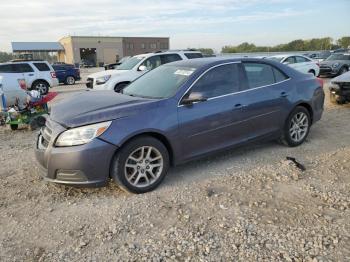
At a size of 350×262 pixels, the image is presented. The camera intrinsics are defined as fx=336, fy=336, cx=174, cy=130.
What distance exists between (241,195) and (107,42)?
73.7 m

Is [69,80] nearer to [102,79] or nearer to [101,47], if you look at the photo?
[102,79]

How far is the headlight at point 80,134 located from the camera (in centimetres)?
381

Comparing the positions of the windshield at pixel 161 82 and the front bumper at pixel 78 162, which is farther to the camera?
the windshield at pixel 161 82

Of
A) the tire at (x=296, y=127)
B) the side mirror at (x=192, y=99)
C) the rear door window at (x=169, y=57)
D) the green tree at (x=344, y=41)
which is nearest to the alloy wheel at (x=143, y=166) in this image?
the side mirror at (x=192, y=99)

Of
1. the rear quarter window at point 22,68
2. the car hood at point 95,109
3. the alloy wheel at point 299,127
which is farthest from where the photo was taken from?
the rear quarter window at point 22,68

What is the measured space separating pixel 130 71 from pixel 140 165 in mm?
7814

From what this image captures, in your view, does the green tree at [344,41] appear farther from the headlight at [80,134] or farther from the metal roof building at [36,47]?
the headlight at [80,134]

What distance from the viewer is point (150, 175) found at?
4266 millimetres

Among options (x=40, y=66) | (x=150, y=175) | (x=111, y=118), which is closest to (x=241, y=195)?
(x=150, y=175)

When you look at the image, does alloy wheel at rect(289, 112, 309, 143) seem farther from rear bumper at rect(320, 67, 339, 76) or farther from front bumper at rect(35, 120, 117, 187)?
rear bumper at rect(320, 67, 339, 76)

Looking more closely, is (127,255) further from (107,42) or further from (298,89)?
(107,42)

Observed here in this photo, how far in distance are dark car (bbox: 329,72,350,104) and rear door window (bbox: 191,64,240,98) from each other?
18.2 feet

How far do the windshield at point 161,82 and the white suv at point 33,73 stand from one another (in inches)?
485

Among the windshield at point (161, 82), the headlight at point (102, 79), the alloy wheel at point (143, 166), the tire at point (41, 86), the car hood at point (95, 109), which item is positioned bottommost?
the tire at point (41, 86)
